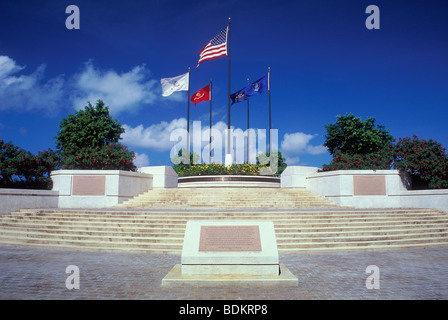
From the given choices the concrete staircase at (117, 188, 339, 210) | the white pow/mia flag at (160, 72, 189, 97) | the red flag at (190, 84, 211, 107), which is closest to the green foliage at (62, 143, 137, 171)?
the concrete staircase at (117, 188, 339, 210)

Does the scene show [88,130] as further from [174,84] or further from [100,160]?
[174,84]

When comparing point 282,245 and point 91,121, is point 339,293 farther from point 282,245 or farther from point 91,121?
point 91,121

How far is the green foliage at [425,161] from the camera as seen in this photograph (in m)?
16.2

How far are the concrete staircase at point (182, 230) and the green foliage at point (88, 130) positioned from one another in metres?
13.0

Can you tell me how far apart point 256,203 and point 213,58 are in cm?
1375

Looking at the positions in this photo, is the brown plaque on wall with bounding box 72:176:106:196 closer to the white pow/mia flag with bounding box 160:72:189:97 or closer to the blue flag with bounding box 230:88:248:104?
the white pow/mia flag with bounding box 160:72:189:97

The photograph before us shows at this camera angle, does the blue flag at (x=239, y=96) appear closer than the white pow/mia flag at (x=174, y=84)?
No

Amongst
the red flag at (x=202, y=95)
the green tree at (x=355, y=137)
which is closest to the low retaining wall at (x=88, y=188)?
the red flag at (x=202, y=95)

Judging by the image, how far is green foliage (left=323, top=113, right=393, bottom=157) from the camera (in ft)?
86.6

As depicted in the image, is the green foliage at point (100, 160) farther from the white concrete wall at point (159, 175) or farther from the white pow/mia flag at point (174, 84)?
the white pow/mia flag at point (174, 84)

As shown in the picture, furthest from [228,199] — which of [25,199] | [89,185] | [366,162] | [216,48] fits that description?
[216,48]

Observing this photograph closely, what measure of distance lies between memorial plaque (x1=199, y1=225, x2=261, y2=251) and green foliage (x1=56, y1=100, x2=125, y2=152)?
70.0ft

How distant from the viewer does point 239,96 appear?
30.0 meters
